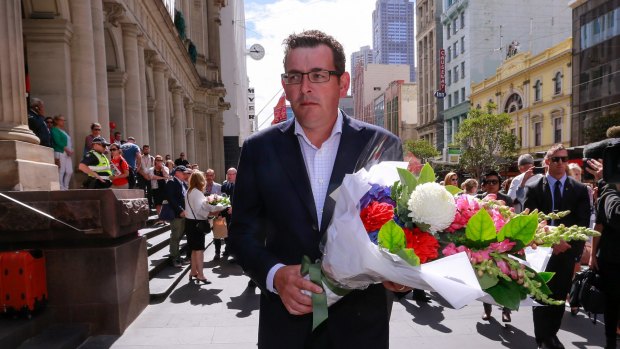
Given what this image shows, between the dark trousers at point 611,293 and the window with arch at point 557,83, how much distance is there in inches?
1618

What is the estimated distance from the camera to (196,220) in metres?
8.41

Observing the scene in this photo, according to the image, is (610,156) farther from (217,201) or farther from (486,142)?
(486,142)

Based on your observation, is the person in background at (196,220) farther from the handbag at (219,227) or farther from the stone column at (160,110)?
the stone column at (160,110)

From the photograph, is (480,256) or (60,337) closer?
(480,256)

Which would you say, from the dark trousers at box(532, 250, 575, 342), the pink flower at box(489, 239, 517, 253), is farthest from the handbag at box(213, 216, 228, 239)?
the pink flower at box(489, 239, 517, 253)

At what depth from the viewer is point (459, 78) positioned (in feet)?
204

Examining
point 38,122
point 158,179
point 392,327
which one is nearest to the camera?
point 392,327

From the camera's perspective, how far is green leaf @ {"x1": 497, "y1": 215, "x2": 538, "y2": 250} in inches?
56.8

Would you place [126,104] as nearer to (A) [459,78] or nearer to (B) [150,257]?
(B) [150,257]

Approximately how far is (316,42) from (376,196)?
814 millimetres

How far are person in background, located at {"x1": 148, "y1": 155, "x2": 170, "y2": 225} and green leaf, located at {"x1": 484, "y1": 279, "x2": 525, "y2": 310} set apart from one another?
11606 millimetres

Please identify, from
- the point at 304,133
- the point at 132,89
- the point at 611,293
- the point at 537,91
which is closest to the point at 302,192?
the point at 304,133

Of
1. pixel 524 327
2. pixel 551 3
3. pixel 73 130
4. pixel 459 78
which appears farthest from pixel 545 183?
pixel 551 3

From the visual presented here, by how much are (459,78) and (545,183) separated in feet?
203
